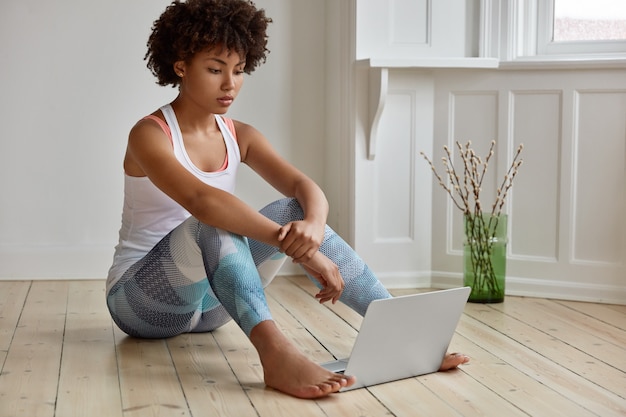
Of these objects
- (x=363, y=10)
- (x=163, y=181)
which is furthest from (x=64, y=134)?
(x=163, y=181)

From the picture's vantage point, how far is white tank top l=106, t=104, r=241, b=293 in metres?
2.32

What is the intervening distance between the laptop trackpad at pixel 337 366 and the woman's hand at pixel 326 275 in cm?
15

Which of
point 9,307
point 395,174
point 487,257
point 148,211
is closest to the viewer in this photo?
point 148,211

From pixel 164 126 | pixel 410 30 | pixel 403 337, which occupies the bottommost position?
pixel 403 337

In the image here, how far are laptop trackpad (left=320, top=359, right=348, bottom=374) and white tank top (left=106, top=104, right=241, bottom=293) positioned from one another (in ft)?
1.80

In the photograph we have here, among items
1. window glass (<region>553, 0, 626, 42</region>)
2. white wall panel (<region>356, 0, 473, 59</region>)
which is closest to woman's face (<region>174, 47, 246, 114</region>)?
white wall panel (<region>356, 0, 473, 59</region>)

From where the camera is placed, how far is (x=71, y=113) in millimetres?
3477

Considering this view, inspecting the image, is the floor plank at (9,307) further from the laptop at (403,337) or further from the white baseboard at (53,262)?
the laptop at (403,337)

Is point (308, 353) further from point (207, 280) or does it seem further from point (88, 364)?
point (88, 364)

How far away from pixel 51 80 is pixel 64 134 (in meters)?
0.21

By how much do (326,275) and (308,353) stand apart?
0.38m

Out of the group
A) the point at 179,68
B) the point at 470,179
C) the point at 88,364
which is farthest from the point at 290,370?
the point at 470,179

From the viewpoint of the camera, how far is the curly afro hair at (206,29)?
217cm

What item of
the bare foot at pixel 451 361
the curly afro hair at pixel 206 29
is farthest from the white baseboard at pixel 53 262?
the bare foot at pixel 451 361
